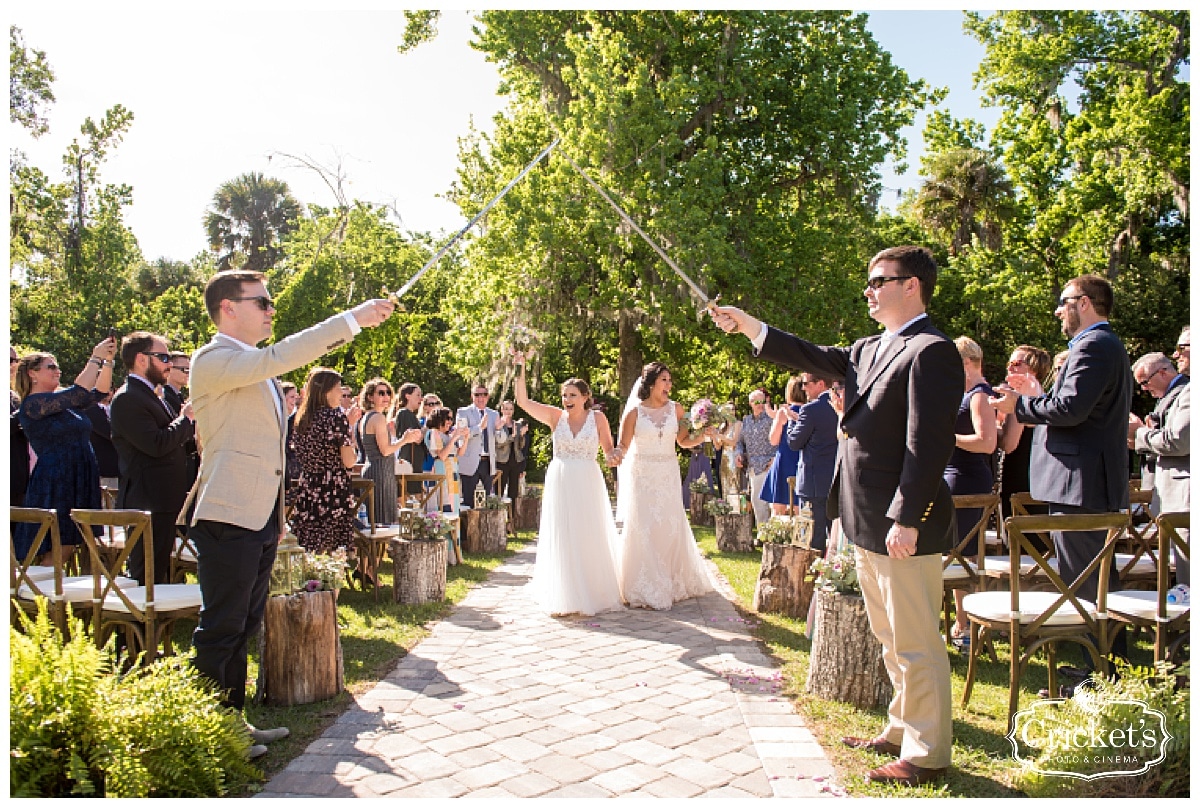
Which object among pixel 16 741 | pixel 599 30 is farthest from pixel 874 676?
pixel 599 30

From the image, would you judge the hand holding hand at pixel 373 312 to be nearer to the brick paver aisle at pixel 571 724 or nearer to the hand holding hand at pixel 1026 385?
the brick paver aisle at pixel 571 724

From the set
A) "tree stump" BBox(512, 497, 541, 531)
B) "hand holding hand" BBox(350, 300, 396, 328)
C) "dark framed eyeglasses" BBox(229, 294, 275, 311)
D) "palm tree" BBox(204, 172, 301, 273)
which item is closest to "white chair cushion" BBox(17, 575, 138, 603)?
"dark framed eyeglasses" BBox(229, 294, 275, 311)

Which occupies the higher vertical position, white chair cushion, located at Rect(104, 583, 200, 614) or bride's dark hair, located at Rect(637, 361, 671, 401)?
bride's dark hair, located at Rect(637, 361, 671, 401)

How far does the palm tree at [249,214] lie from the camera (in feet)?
176

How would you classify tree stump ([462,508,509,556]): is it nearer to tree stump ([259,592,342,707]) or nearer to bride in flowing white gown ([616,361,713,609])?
bride in flowing white gown ([616,361,713,609])

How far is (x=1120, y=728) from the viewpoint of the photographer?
11.8ft

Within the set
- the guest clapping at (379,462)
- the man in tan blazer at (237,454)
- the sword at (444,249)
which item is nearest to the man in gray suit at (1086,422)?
the sword at (444,249)

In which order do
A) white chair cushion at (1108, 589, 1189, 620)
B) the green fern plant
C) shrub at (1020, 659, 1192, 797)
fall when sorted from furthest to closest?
white chair cushion at (1108, 589, 1189, 620), shrub at (1020, 659, 1192, 797), the green fern plant

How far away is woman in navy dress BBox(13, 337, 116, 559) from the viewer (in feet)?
21.4

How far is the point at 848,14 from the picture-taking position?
21438 mm

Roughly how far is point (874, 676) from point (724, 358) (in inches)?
758

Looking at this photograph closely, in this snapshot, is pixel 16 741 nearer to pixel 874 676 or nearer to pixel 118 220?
pixel 874 676

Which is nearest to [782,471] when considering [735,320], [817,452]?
[817,452]

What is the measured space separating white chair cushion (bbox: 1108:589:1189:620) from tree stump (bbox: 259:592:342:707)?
4.40m
